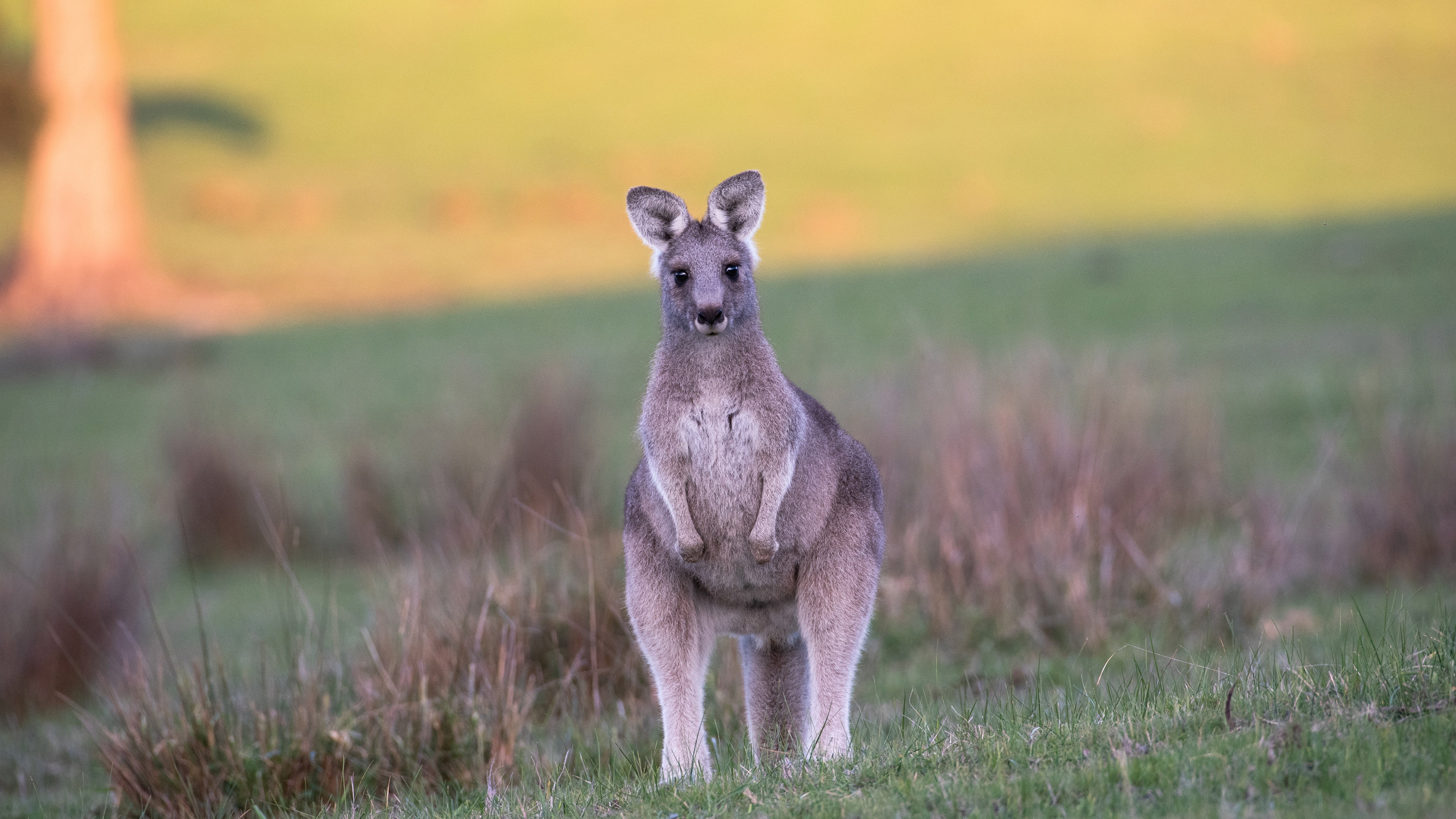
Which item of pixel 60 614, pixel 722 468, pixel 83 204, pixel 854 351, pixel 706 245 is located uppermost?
pixel 83 204

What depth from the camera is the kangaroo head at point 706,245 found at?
415cm

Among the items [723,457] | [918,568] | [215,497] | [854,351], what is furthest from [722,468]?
[854,351]

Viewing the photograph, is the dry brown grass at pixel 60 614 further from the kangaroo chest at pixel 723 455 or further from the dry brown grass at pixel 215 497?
the kangaroo chest at pixel 723 455

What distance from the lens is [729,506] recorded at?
163 inches

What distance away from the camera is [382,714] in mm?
5383

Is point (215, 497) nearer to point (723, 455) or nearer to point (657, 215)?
point (657, 215)

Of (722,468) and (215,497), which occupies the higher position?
(722,468)

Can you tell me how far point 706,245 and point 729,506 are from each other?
2.66 ft

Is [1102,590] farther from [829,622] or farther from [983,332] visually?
[983,332]

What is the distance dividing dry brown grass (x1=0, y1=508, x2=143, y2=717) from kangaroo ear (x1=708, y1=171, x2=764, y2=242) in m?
5.10

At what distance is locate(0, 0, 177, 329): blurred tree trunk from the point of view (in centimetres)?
2502

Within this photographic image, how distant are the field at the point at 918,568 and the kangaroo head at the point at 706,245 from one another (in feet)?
4.61

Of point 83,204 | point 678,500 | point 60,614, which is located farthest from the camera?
point 83,204

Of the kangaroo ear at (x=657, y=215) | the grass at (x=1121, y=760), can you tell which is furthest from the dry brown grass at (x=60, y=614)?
the kangaroo ear at (x=657, y=215)
